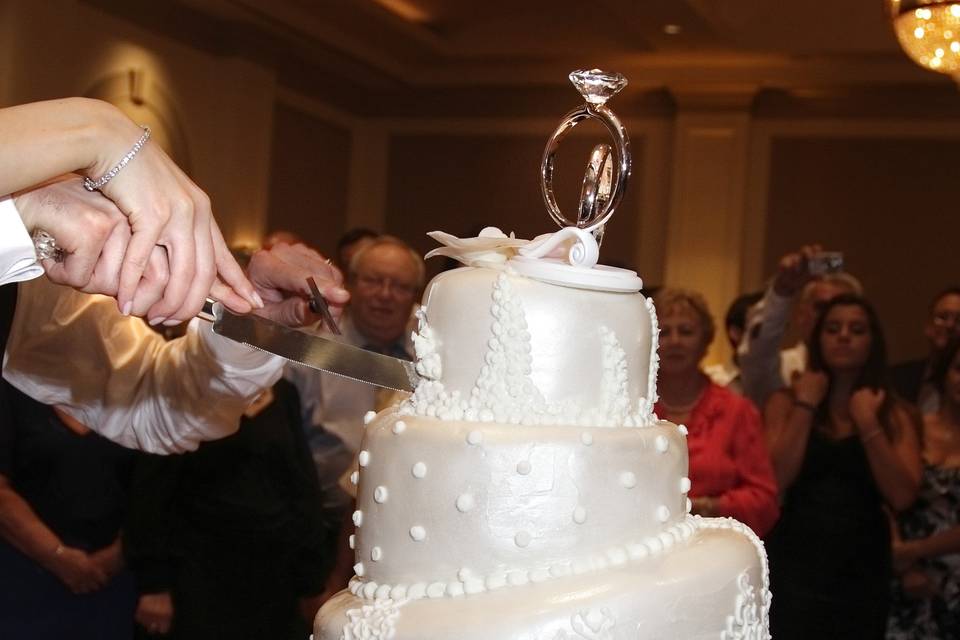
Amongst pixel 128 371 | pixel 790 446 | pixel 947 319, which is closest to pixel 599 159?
pixel 128 371

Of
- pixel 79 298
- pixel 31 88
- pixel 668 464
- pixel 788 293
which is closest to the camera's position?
pixel 668 464

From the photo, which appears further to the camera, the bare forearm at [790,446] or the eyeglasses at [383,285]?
the eyeglasses at [383,285]

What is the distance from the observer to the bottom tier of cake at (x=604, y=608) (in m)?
1.47

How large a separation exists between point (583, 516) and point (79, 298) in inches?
57.7

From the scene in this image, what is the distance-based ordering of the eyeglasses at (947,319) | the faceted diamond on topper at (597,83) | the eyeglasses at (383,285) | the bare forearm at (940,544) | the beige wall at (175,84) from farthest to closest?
the beige wall at (175,84), the eyeglasses at (947,319), the eyeglasses at (383,285), the bare forearm at (940,544), the faceted diamond on topper at (597,83)

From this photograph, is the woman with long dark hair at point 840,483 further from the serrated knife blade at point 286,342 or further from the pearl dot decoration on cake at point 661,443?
the serrated knife blade at point 286,342

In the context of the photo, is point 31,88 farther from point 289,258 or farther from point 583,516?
point 583,516

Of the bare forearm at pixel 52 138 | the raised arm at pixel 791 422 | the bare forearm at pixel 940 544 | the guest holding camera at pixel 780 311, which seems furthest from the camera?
the guest holding camera at pixel 780 311

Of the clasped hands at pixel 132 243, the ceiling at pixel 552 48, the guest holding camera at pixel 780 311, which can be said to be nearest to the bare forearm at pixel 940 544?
the guest holding camera at pixel 780 311

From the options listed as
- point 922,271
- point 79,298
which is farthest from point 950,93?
point 79,298

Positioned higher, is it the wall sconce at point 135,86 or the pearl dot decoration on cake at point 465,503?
the wall sconce at point 135,86

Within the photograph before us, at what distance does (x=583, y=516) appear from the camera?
1533mm

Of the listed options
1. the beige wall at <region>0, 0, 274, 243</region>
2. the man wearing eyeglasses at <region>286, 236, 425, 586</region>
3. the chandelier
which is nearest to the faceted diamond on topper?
the man wearing eyeglasses at <region>286, 236, 425, 586</region>

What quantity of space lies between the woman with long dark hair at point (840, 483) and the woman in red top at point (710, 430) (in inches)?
15.9
